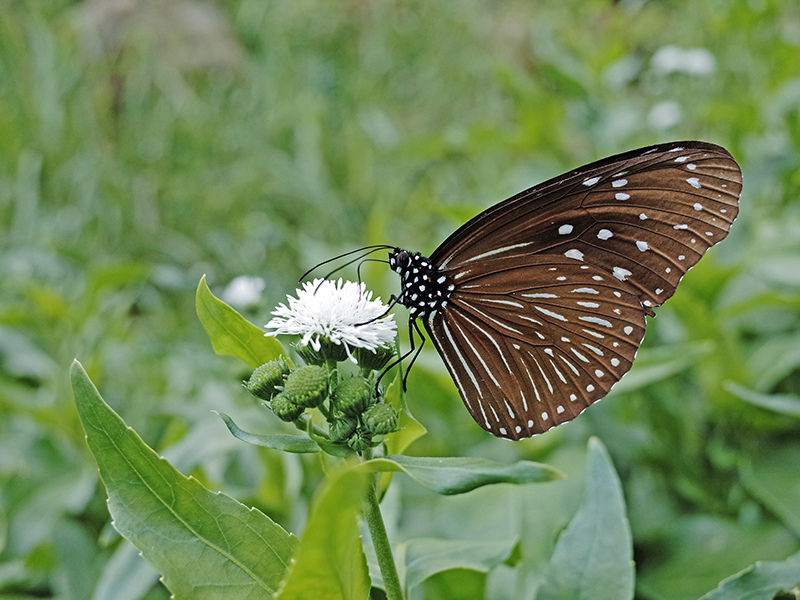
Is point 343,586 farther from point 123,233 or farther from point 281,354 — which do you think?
point 123,233

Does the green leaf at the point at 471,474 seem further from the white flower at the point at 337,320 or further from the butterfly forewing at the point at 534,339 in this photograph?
the butterfly forewing at the point at 534,339

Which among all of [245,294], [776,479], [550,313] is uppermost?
[245,294]

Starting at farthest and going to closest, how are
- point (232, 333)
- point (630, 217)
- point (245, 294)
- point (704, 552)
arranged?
point (245, 294) → point (704, 552) → point (630, 217) → point (232, 333)

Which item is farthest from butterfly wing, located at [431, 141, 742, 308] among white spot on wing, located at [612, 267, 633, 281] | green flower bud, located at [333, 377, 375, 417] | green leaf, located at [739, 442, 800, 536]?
green leaf, located at [739, 442, 800, 536]

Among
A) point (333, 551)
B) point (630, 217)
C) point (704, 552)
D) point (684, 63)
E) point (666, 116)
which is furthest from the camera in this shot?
point (684, 63)

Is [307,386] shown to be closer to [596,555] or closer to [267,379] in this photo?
[267,379]

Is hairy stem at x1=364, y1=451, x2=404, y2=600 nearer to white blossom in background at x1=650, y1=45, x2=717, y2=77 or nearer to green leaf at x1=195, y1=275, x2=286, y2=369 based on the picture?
green leaf at x1=195, y1=275, x2=286, y2=369

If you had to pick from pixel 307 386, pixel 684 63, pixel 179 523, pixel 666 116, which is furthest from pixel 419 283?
pixel 684 63
